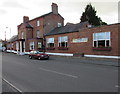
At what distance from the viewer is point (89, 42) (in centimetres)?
2239

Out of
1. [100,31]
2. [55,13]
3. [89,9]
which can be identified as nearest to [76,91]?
[100,31]

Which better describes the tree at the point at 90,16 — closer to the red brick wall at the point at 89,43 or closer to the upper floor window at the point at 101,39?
the red brick wall at the point at 89,43

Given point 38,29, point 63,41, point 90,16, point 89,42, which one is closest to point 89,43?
point 89,42

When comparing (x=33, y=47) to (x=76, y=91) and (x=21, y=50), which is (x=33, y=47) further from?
(x=76, y=91)

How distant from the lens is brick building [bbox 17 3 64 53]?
112 ft

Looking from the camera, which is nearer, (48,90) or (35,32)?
(48,90)

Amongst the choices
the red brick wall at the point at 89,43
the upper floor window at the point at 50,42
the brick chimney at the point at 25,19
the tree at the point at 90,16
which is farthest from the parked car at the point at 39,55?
the tree at the point at 90,16

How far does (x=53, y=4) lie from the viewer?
1452 inches

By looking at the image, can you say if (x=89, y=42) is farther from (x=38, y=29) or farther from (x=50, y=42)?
(x=38, y=29)

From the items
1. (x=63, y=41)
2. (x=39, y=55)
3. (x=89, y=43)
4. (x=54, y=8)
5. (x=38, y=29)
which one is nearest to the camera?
(x=89, y=43)

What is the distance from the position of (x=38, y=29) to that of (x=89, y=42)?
18243 mm

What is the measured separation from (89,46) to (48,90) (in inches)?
679

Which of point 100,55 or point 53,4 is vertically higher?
point 53,4

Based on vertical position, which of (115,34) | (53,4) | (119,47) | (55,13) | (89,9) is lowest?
(119,47)
